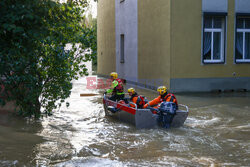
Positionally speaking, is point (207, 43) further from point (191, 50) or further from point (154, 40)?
point (154, 40)

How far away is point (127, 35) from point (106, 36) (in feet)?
20.6

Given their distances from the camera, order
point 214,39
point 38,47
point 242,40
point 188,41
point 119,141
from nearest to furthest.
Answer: point 38,47
point 119,141
point 188,41
point 214,39
point 242,40

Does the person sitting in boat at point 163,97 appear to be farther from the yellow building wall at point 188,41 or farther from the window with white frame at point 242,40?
the window with white frame at point 242,40

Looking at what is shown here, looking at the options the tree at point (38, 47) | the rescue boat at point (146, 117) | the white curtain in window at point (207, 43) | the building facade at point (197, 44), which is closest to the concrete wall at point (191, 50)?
the building facade at point (197, 44)

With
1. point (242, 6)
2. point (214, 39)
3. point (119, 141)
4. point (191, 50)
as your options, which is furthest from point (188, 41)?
point (119, 141)

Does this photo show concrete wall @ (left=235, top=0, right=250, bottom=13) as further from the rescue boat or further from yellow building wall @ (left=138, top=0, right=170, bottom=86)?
the rescue boat

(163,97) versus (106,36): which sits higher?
(106,36)

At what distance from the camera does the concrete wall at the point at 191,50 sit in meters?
15.6

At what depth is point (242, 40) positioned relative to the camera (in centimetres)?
1702

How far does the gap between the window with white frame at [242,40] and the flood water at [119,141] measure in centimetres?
550

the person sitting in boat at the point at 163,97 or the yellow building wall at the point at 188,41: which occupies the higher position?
the yellow building wall at the point at 188,41

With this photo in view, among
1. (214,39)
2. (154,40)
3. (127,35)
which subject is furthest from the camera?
(127,35)

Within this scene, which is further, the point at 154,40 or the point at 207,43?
the point at 154,40

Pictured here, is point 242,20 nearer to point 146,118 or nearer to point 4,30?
point 146,118
